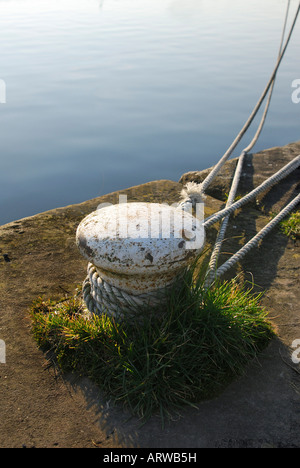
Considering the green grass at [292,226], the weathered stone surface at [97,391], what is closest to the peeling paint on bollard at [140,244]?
the weathered stone surface at [97,391]

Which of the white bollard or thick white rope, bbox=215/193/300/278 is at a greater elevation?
the white bollard

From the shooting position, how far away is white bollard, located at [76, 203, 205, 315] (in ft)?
7.18

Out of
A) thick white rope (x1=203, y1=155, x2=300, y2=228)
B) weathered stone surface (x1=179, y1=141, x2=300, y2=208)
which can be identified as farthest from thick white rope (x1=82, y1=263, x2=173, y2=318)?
weathered stone surface (x1=179, y1=141, x2=300, y2=208)

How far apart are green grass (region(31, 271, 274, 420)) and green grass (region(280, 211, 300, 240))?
1.24 meters

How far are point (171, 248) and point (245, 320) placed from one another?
0.58 meters

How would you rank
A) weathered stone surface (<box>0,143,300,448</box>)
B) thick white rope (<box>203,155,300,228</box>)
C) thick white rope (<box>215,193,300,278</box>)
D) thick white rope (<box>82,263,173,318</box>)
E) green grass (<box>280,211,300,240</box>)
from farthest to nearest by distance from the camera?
green grass (<box>280,211,300,240</box>) < thick white rope (<box>203,155,300,228</box>) < thick white rope (<box>215,193,300,278</box>) < thick white rope (<box>82,263,173,318</box>) < weathered stone surface (<box>0,143,300,448</box>)

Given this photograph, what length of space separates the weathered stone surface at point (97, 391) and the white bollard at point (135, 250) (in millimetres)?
489

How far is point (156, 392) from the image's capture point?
212 centimetres

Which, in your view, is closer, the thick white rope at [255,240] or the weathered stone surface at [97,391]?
the weathered stone surface at [97,391]

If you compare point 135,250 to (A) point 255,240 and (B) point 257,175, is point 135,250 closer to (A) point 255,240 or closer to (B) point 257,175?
(A) point 255,240

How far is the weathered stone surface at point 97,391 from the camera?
6.50 ft

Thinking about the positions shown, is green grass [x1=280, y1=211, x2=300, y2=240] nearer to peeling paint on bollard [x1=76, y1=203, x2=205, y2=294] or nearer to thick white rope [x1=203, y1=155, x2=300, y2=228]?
thick white rope [x1=203, y1=155, x2=300, y2=228]

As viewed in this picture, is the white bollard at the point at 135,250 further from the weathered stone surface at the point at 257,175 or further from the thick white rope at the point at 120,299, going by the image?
the weathered stone surface at the point at 257,175

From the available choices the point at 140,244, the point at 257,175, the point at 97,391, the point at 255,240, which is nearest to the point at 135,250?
the point at 140,244
